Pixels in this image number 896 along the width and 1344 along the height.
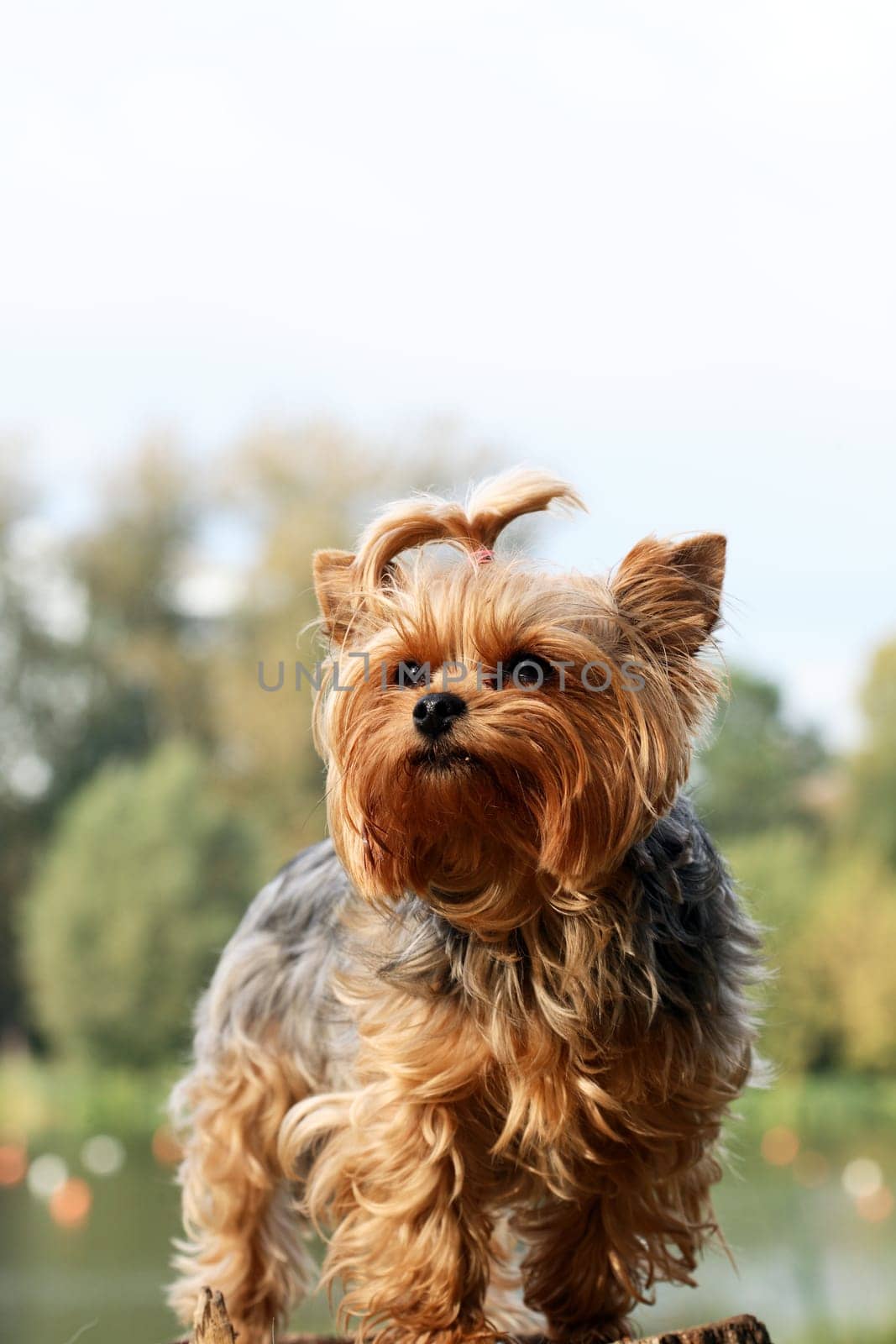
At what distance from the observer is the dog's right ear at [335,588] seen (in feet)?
8.87

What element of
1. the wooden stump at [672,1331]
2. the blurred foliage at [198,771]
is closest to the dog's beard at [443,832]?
the wooden stump at [672,1331]

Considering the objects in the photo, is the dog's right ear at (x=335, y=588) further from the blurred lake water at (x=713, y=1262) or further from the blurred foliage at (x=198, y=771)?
the blurred foliage at (x=198, y=771)

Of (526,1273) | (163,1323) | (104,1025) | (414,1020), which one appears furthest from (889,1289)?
(414,1020)

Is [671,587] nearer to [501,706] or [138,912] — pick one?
[501,706]

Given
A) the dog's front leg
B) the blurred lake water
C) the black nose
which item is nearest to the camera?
the black nose

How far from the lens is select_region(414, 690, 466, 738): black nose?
2.36 m

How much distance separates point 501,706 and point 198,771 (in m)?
7.61

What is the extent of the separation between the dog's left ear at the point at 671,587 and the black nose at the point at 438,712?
0.38 metres

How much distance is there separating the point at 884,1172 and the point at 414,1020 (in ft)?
24.1

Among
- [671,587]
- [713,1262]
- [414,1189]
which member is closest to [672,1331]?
[414,1189]

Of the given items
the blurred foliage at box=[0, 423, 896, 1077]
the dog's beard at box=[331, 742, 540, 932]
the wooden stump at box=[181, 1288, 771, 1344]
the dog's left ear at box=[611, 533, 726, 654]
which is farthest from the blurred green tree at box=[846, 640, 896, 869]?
the dog's beard at box=[331, 742, 540, 932]

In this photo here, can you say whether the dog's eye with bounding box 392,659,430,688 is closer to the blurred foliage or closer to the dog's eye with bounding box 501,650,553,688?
the dog's eye with bounding box 501,650,553,688

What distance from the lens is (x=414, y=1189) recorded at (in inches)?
108

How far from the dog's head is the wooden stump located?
2.51 ft
